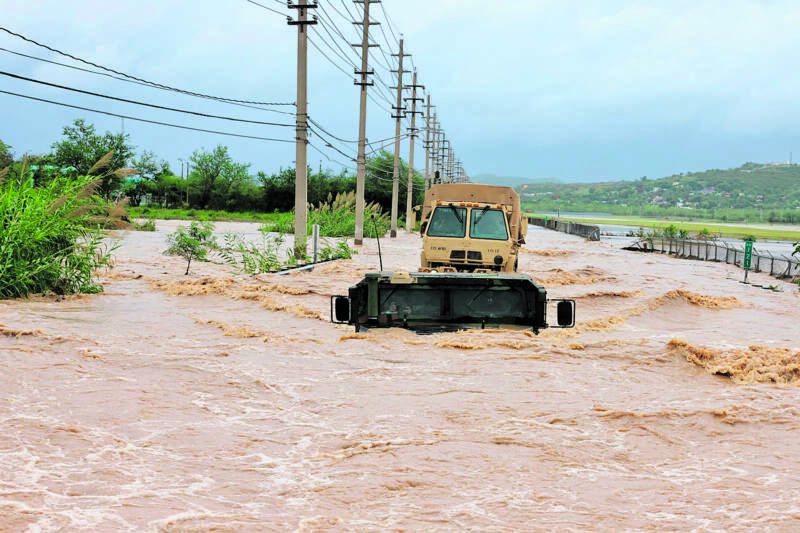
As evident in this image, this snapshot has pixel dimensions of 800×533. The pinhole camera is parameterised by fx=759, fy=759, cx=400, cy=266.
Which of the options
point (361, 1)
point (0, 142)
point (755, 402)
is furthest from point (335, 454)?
point (0, 142)

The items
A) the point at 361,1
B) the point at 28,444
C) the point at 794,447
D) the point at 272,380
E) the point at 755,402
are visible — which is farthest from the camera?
the point at 361,1

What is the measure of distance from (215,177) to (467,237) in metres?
75.3

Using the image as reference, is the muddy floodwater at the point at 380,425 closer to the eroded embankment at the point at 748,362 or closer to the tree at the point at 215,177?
the eroded embankment at the point at 748,362

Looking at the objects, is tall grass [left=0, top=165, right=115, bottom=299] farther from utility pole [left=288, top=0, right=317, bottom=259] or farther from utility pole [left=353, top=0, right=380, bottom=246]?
utility pole [left=353, top=0, right=380, bottom=246]

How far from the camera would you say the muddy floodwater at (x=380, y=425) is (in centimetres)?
619

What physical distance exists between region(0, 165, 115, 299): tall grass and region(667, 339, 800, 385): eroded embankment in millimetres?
11395

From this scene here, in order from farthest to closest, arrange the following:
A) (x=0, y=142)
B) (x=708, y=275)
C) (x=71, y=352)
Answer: (x=0, y=142) < (x=708, y=275) < (x=71, y=352)

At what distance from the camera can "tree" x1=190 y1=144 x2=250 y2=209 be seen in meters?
85.9

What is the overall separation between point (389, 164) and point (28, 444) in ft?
272

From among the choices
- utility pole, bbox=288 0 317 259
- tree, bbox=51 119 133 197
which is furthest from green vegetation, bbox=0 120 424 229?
utility pole, bbox=288 0 317 259

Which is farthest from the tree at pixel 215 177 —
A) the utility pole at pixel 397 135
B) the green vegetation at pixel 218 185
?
the utility pole at pixel 397 135

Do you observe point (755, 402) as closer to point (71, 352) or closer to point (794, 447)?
point (794, 447)

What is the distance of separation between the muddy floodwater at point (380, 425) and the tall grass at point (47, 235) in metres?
0.69

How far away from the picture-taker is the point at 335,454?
7559 millimetres
